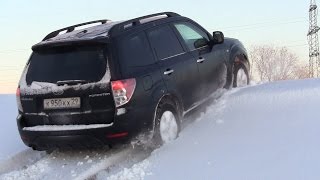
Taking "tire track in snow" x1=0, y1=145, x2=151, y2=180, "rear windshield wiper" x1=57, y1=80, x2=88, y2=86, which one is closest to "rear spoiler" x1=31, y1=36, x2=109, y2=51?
"rear windshield wiper" x1=57, y1=80, x2=88, y2=86

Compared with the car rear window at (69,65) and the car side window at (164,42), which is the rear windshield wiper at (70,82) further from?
the car side window at (164,42)

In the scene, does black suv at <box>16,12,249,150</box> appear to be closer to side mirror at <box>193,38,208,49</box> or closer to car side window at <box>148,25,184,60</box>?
car side window at <box>148,25,184,60</box>

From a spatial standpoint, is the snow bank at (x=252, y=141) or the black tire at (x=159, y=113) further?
the black tire at (x=159, y=113)

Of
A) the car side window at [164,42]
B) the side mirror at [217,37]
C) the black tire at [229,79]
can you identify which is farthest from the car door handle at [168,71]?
the black tire at [229,79]

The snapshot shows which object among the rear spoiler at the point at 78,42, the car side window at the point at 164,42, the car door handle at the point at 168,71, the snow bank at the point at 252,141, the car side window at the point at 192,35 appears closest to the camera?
the snow bank at the point at 252,141

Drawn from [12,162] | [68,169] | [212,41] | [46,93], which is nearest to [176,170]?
[68,169]

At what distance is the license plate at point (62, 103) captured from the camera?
6152mm

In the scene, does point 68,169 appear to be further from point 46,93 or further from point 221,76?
point 221,76

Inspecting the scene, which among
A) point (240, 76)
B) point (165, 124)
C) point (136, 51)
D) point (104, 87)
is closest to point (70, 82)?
point (104, 87)

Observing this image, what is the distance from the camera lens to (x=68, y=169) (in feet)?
20.9

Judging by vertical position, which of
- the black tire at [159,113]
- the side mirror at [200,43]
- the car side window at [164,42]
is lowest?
the black tire at [159,113]

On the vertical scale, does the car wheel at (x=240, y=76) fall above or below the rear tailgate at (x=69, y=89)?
below

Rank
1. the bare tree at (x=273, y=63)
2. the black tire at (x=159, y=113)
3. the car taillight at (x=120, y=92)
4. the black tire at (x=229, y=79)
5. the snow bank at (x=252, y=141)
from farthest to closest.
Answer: the bare tree at (x=273, y=63) → the black tire at (x=229, y=79) → the black tire at (x=159, y=113) → the car taillight at (x=120, y=92) → the snow bank at (x=252, y=141)

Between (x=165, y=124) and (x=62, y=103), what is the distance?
4.37 ft
